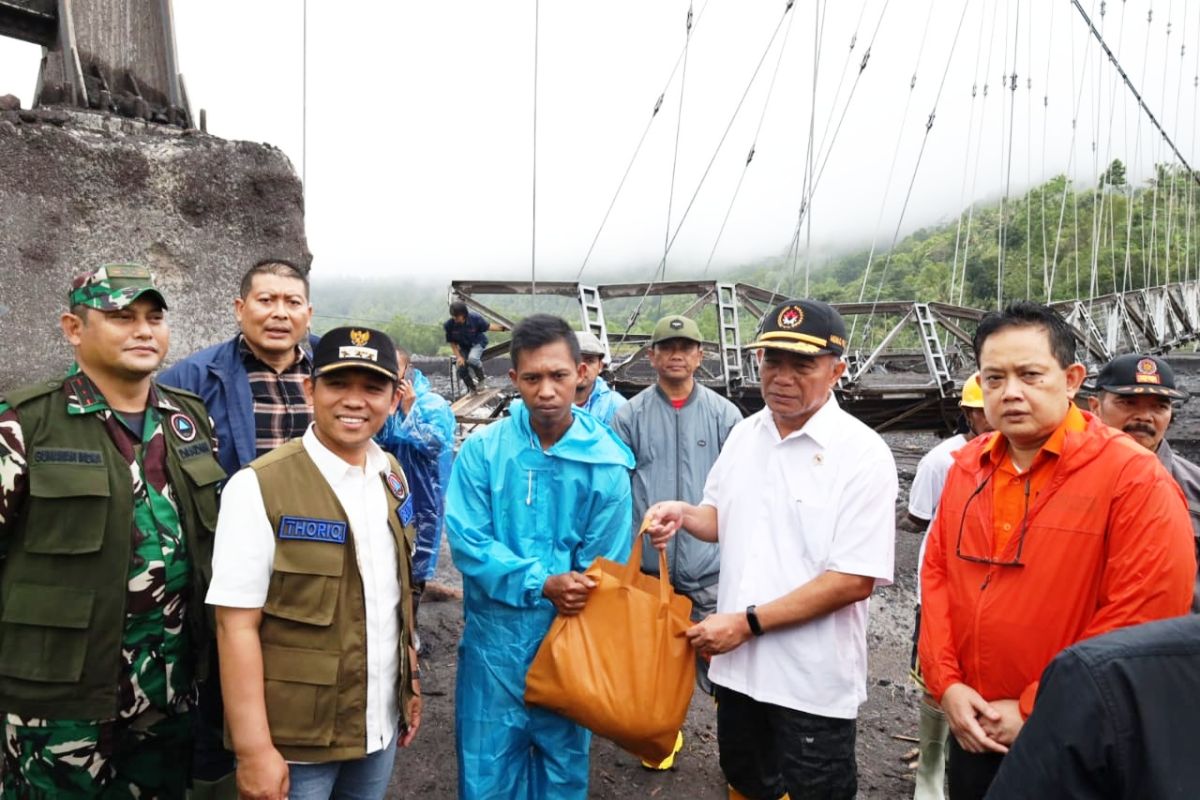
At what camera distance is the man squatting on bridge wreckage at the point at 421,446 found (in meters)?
3.24

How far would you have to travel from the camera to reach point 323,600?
1.63m

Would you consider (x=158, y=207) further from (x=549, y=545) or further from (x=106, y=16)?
(x=549, y=545)

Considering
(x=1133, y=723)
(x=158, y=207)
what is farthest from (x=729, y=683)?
(x=158, y=207)

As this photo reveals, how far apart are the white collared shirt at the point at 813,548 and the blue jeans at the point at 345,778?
1000 mm

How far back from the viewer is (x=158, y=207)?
2.51m

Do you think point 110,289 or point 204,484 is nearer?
point 110,289

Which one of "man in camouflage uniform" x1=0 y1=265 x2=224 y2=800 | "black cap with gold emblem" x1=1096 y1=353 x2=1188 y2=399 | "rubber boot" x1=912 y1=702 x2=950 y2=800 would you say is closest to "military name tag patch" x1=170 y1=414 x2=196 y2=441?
"man in camouflage uniform" x1=0 y1=265 x2=224 y2=800

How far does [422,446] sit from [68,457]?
1.68 m

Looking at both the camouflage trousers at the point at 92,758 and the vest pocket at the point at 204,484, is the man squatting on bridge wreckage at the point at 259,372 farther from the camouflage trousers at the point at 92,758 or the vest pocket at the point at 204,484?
the camouflage trousers at the point at 92,758

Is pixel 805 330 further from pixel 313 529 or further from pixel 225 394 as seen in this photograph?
pixel 225 394

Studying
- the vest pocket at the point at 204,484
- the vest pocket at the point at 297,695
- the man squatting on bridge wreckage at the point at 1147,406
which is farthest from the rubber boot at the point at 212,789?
the man squatting on bridge wreckage at the point at 1147,406

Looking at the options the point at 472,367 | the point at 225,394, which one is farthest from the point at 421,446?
the point at 472,367

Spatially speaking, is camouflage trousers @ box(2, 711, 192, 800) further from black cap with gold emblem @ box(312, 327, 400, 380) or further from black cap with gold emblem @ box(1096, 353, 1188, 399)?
black cap with gold emblem @ box(1096, 353, 1188, 399)

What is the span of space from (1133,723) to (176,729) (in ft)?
6.73
